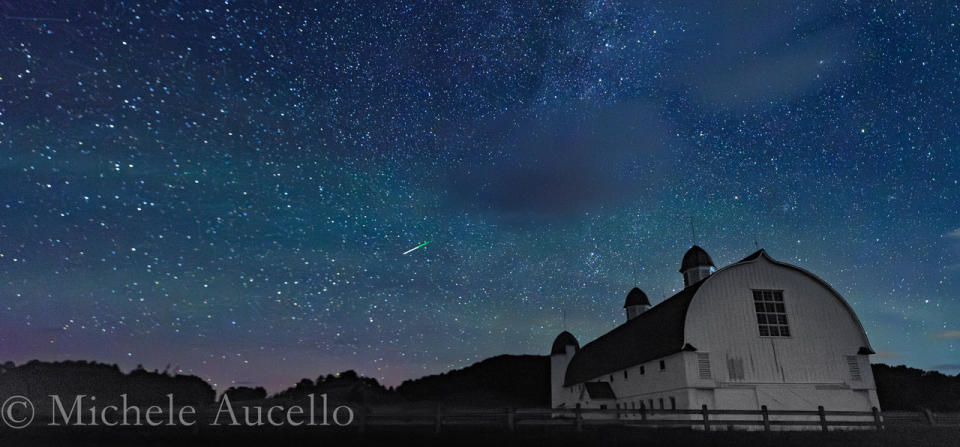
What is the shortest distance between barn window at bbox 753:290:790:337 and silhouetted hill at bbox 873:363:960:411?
63111mm

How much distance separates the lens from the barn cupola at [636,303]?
47.7m

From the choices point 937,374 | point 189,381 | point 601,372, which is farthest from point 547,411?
point 937,374

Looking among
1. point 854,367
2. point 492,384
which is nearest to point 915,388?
point 492,384

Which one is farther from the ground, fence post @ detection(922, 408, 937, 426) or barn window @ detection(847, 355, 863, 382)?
barn window @ detection(847, 355, 863, 382)

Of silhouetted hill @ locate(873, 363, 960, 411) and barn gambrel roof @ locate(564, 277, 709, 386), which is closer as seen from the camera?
barn gambrel roof @ locate(564, 277, 709, 386)

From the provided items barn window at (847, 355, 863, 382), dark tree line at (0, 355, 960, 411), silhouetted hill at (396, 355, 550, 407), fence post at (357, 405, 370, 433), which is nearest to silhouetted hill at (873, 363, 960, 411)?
dark tree line at (0, 355, 960, 411)

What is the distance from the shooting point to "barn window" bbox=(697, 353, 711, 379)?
24281 millimetres

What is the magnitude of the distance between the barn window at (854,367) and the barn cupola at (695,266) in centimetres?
1124

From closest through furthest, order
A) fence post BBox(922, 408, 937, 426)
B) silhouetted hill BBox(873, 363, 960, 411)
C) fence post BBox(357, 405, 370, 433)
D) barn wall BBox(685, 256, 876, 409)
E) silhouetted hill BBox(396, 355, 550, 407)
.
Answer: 1. fence post BBox(357, 405, 370, 433)
2. fence post BBox(922, 408, 937, 426)
3. barn wall BBox(685, 256, 876, 409)
4. silhouetted hill BBox(873, 363, 960, 411)
5. silhouetted hill BBox(396, 355, 550, 407)

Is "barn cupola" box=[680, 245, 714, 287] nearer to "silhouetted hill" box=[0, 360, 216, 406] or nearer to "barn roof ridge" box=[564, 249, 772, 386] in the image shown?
"barn roof ridge" box=[564, 249, 772, 386]

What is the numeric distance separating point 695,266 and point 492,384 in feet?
217

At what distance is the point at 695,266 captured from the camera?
1452 inches

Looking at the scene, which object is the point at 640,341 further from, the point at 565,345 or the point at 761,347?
the point at 565,345

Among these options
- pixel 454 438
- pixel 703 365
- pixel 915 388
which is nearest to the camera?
pixel 454 438
